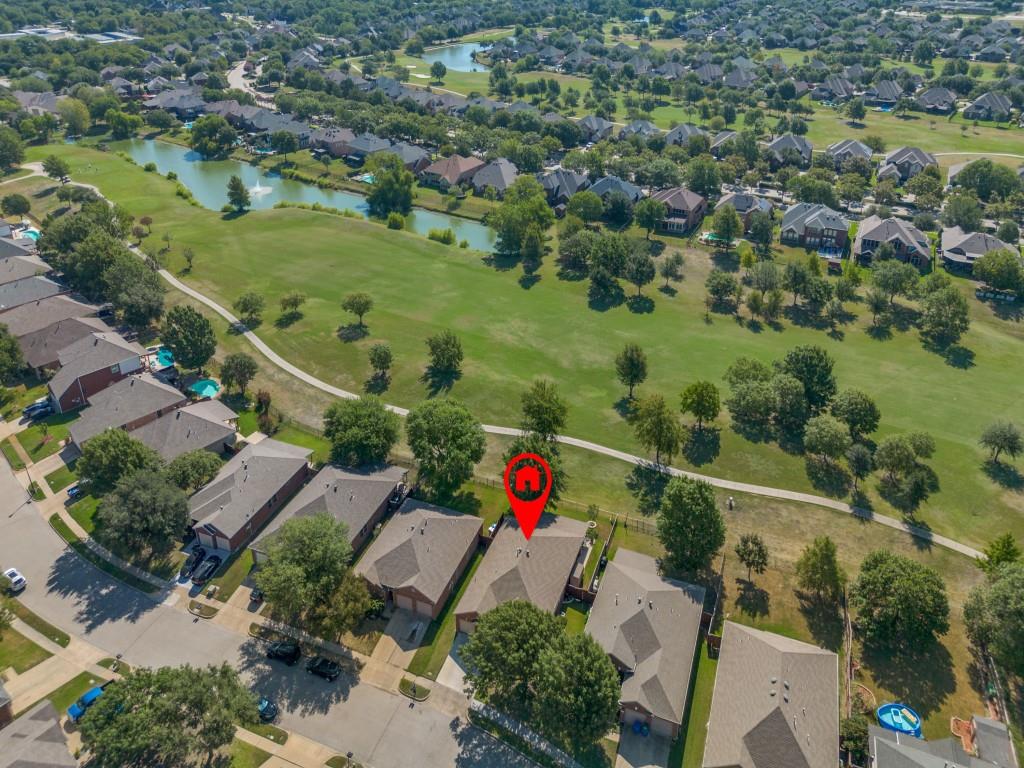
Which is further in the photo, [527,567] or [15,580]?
[15,580]

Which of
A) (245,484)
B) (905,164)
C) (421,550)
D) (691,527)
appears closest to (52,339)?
(245,484)

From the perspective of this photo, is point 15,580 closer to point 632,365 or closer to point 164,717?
point 164,717

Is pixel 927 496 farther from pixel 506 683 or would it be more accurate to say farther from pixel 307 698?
pixel 307 698

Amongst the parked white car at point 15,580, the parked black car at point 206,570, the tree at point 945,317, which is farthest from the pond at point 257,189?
the parked white car at point 15,580

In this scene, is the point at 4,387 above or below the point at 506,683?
below

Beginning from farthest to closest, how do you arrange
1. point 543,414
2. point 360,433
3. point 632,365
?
point 632,365 < point 543,414 < point 360,433

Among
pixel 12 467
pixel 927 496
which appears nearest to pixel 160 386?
pixel 12 467
